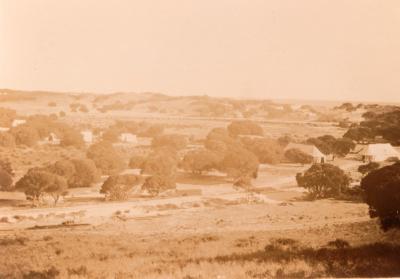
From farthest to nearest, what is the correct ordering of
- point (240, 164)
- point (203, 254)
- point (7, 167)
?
point (240, 164)
point (7, 167)
point (203, 254)

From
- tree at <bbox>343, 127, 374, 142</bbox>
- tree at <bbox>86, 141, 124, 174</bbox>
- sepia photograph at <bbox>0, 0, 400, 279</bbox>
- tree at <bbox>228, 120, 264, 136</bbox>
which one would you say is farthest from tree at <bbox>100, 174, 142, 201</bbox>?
Result: tree at <bbox>343, 127, 374, 142</bbox>

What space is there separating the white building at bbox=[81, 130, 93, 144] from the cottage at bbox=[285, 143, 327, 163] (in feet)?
9.77

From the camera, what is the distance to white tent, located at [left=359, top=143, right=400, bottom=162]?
6758 millimetres

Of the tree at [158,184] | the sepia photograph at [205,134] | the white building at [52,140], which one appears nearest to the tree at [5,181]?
the sepia photograph at [205,134]

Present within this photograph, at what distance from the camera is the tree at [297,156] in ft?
22.2

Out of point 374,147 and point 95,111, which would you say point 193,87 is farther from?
point 374,147

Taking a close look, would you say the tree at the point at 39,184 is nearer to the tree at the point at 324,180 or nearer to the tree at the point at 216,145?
the tree at the point at 216,145

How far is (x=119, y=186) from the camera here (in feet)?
21.7

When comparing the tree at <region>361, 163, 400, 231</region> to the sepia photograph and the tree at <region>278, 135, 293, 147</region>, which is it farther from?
the tree at <region>278, 135, 293, 147</region>

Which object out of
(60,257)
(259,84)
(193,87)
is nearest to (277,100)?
(259,84)

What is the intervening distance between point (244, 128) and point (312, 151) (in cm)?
111

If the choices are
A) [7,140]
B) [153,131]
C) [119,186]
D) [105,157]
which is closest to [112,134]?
[105,157]

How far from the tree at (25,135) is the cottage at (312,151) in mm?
3856

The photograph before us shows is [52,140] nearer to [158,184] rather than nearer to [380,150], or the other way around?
[158,184]
